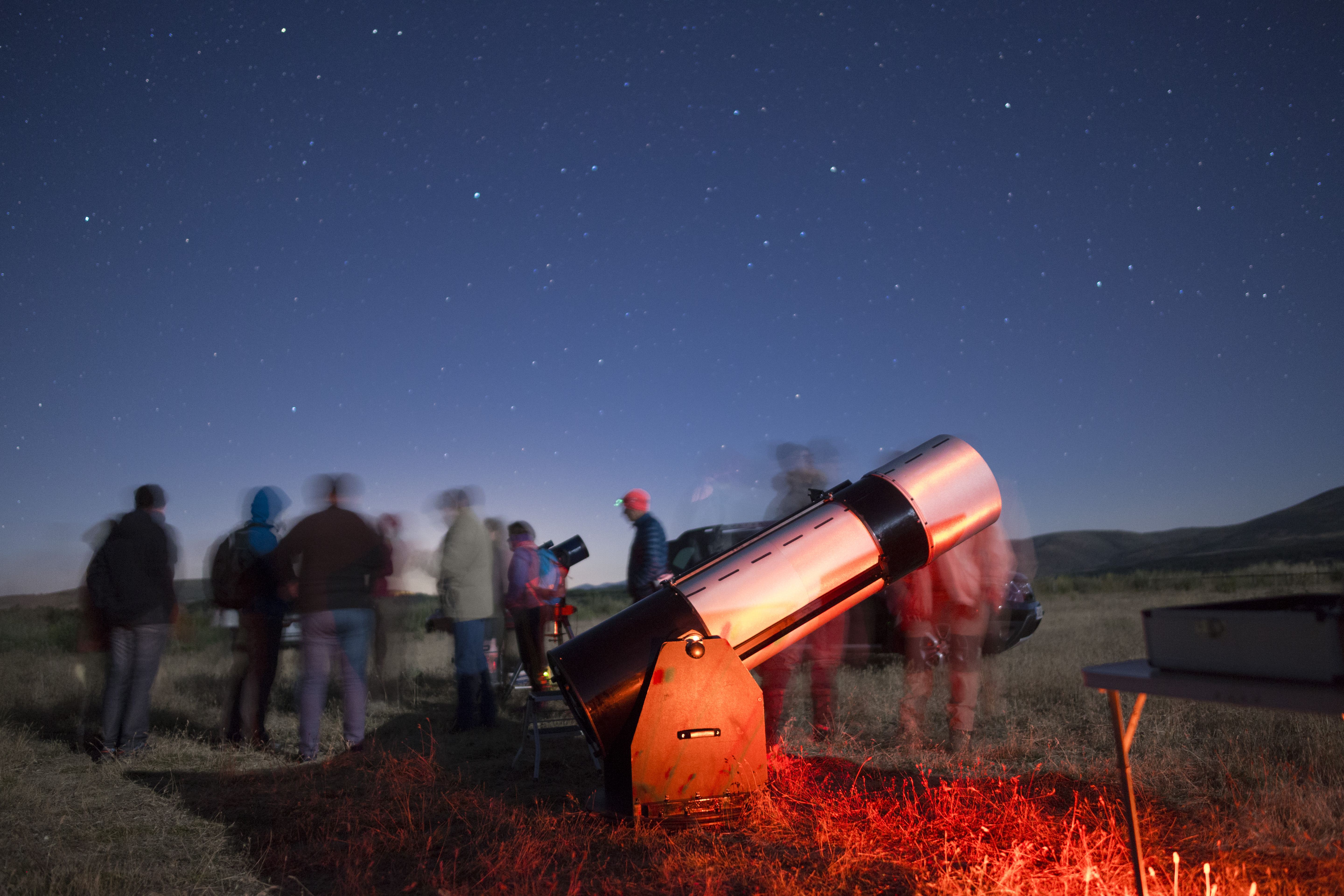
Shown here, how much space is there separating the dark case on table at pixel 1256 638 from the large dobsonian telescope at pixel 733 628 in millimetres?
1729

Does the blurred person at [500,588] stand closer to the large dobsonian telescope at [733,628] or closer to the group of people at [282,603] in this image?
the group of people at [282,603]

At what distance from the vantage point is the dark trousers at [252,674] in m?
6.02

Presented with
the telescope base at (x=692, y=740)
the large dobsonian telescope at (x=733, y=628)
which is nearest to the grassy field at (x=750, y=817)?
the telescope base at (x=692, y=740)

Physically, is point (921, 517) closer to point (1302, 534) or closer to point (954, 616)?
point (954, 616)

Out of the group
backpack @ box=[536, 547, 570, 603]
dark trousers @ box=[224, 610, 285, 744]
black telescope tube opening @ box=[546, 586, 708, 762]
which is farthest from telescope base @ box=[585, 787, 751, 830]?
dark trousers @ box=[224, 610, 285, 744]

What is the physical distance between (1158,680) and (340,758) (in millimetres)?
5053

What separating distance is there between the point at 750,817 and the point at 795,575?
1122 mm

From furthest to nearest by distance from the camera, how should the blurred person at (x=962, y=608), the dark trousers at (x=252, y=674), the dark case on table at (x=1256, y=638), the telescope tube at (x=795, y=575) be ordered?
the dark trousers at (x=252, y=674)
the blurred person at (x=962, y=608)
the telescope tube at (x=795, y=575)
the dark case on table at (x=1256, y=638)

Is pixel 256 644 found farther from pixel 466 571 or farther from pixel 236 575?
Result: pixel 466 571

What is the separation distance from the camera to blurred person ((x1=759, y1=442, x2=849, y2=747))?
5445 mm

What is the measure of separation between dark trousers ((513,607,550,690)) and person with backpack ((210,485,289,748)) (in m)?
1.97

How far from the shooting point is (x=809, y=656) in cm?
596

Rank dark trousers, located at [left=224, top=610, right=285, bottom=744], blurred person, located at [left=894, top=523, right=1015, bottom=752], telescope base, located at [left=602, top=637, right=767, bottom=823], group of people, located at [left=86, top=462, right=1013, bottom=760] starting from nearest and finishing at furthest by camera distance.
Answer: telescope base, located at [left=602, top=637, right=767, bottom=823] < blurred person, located at [left=894, top=523, right=1015, bottom=752] < group of people, located at [left=86, top=462, right=1013, bottom=760] < dark trousers, located at [left=224, top=610, right=285, bottom=744]

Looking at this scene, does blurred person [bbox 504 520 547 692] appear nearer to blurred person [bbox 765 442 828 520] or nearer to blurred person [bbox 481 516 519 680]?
blurred person [bbox 481 516 519 680]
